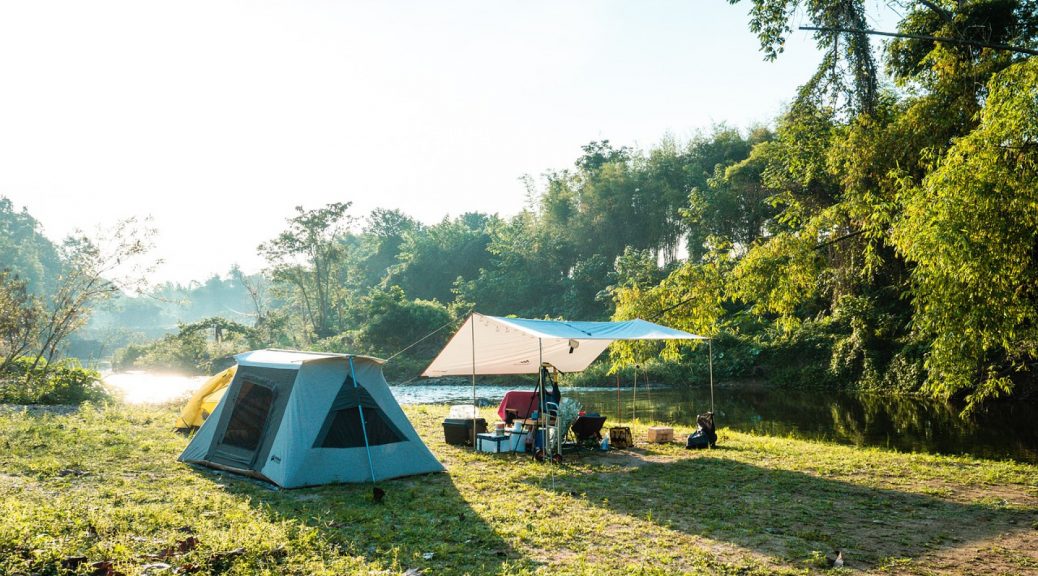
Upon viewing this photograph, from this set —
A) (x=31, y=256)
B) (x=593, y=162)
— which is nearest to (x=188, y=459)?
(x=593, y=162)

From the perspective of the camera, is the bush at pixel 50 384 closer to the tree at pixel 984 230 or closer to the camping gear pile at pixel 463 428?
the camping gear pile at pixel 463 428

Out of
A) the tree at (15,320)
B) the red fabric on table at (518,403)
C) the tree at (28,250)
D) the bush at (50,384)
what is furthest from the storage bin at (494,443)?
→ the tree at (28,250)

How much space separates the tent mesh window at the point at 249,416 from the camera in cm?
702

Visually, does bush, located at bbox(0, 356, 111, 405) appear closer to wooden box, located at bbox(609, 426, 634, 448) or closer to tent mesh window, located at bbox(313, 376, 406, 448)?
tent mesh window, located at bbox(313, 376, 406, 448)

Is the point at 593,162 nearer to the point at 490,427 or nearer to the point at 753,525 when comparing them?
the point at 490,427

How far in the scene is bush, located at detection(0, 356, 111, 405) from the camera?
1277cm

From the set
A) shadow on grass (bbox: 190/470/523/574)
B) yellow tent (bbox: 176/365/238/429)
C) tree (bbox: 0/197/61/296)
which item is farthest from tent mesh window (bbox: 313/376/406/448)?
tree (bbox: 0/197/61/296)

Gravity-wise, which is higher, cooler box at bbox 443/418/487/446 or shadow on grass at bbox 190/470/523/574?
cooler box at bbox 443/418/487/446

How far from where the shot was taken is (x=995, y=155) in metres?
6.82

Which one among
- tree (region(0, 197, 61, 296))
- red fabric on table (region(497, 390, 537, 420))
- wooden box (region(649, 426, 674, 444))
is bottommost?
wooden box (region(649, 426, 674, 444))

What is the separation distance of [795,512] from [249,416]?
216 inches

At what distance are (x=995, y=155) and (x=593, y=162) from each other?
3554 centimetres

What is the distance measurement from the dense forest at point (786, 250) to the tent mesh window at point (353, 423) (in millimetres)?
5485

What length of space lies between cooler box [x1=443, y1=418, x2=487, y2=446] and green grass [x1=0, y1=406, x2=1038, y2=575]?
3.74ft
